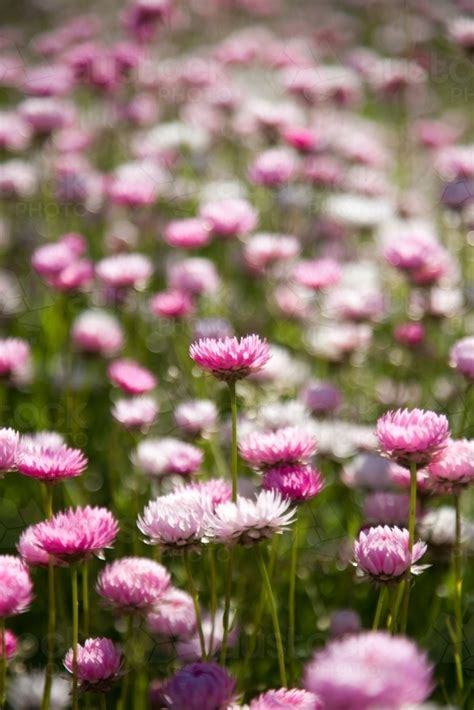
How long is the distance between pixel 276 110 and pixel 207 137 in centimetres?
31

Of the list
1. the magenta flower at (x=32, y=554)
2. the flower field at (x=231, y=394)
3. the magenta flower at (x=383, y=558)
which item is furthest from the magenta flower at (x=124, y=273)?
the magenta flower at (x=383, y=558)

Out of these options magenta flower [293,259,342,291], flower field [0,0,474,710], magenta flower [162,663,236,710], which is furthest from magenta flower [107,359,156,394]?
magenta flower [162,663,236,710]

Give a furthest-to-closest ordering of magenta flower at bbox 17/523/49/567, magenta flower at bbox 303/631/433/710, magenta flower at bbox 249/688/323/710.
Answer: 1. magenta flower at bbox 17/523/49/567
2. magenta flower at bbox 249/688/323/710
3. magenta flower at bbox 303/631/433/710

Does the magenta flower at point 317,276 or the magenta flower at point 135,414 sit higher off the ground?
the magenta flower at point 317,276

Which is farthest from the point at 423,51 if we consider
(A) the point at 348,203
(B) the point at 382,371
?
(B) the point at 382,371

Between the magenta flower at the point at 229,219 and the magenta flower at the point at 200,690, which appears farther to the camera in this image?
the magenta flower at the point at 229,219

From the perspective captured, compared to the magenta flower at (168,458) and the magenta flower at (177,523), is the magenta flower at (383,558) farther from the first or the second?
the magenta flower at (168,458)

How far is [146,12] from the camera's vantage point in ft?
6.91

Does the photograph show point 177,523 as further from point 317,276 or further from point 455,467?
point 317,276

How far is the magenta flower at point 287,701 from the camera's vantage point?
687 mm

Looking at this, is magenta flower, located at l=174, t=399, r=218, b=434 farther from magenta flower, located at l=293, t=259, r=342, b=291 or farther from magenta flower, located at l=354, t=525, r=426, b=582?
magenta flower, located at l=354, t=525, r=426, b=582

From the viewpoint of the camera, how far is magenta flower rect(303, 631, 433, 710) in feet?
1.69

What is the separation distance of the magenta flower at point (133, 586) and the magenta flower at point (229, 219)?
79 cm

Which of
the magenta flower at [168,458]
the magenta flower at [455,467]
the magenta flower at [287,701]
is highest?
the magenta flower at [168,458]
